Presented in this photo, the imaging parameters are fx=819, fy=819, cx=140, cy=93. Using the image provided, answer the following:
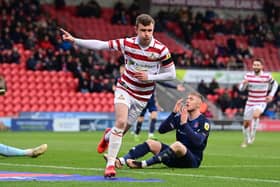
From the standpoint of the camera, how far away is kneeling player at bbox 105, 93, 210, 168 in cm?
1288

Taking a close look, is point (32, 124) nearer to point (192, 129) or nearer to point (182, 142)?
point (182, 142)

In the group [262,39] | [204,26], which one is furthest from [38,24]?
[262,39]

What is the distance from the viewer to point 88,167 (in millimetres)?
13648

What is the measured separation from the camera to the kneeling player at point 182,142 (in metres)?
12.9

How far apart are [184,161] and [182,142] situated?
37cm

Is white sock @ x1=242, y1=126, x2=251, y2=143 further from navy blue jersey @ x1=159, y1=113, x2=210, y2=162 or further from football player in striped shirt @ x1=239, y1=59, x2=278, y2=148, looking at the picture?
navy blue jersey @ x1=159, y1=113, x2=210, y2=162

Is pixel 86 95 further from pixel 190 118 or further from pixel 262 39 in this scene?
pixel 190 118

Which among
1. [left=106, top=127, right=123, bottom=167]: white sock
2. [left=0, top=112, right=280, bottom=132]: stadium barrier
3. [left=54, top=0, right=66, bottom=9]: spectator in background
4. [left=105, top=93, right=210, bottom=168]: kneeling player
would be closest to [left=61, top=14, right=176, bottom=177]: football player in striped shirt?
[left=106, top=127, right=123, bottom=167]: white sock

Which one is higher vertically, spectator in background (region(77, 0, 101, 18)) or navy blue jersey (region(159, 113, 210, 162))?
navy blue jersey (region(159, 113, 210, 162))

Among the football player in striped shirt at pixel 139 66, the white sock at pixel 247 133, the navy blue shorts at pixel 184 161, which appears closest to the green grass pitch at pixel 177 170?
the navy blue shorts at pixel 184 161

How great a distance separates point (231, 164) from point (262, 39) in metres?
34.1

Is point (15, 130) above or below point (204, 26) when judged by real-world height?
below

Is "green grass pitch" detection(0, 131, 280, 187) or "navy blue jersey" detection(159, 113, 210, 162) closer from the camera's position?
"green grass pitch" detection(0, 131, 280, 187)

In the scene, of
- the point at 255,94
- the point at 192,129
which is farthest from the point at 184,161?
the point at 255,94
